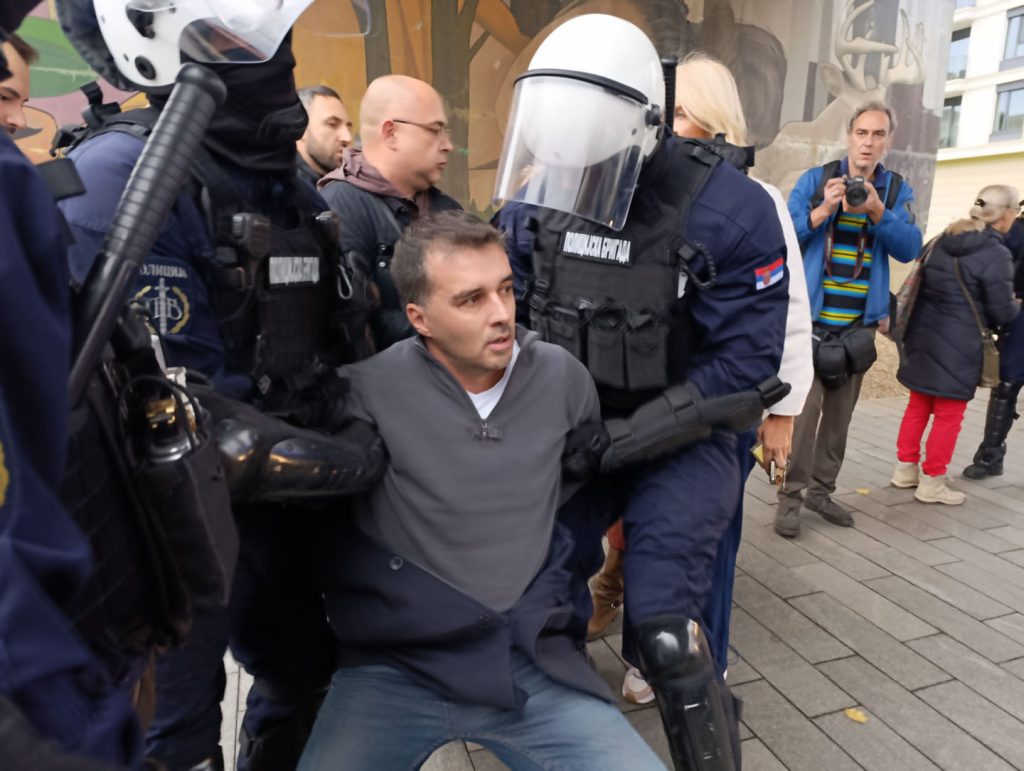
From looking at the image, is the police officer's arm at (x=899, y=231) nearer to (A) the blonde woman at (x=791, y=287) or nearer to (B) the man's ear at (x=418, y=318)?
(A) the blonde woman at (x=791, y=287)

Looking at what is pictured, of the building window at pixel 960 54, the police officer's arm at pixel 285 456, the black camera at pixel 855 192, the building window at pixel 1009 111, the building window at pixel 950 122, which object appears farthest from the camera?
the building window at pixel 950 122

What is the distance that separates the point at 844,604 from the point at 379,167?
8.48ft

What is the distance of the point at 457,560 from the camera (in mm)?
1480

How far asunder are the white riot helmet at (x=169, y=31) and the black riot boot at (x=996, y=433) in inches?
189

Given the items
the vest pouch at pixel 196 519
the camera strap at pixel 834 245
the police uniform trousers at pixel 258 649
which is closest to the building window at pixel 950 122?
the camera strap at pixel 834 245

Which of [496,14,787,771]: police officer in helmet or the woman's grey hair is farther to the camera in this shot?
the woman's grey hair

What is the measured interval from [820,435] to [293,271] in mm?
3161

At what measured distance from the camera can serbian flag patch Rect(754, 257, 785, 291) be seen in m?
1.89

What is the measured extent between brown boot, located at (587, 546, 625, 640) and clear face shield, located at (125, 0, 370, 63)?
6.94ft

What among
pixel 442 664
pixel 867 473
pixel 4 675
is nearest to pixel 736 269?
pixel 442 664

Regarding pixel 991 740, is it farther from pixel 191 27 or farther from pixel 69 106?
pixel 69 106

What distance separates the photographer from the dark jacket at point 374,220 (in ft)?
7.64

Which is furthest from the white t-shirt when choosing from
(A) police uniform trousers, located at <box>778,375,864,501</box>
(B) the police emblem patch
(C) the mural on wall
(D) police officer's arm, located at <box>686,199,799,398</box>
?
(C) the mural on wall

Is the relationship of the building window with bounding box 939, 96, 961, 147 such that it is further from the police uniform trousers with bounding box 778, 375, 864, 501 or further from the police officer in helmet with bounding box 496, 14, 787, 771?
the police officer in helmet with bounding box 496, 14, 787, 771
